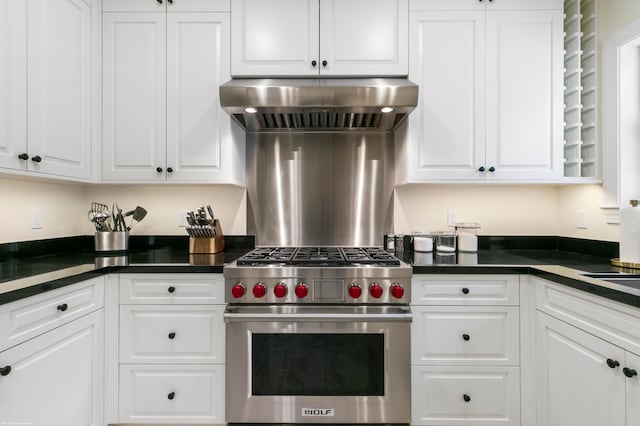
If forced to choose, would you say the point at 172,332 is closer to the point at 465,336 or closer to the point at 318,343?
the point at 318,343

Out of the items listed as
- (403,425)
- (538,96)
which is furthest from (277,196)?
(538,96)

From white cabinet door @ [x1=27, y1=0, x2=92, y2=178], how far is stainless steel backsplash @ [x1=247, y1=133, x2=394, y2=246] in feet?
3.25

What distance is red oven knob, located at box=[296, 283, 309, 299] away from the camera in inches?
64.8

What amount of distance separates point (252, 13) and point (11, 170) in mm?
1476

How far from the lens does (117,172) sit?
2062mm

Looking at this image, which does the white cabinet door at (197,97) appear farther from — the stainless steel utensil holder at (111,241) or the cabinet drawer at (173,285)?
the cabinet drawer at (173,285)

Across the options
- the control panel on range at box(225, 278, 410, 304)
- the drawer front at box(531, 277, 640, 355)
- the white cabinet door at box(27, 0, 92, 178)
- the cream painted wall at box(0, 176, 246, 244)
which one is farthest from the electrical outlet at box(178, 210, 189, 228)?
the drawer front at box(531, 277, 640, 355)

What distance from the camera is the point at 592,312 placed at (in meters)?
1.33

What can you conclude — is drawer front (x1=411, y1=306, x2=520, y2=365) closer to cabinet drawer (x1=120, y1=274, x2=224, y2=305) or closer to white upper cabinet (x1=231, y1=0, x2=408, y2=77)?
cabinet drawer (x1=120, y1=274, x2=224, y2=305)

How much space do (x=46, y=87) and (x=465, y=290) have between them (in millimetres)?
2306

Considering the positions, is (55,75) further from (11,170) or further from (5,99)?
(11,170)

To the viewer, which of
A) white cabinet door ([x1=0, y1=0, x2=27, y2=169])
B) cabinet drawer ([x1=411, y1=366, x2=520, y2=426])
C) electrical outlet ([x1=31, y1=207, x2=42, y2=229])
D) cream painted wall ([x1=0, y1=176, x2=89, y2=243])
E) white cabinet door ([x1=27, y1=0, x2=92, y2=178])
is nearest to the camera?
white cabinet door ([x1=0, y1=0, x2=27, y2=169])

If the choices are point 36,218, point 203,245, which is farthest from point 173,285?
point 36,218

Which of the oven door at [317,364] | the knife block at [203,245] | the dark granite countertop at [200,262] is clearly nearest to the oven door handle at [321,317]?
the oven door at [317,364]
